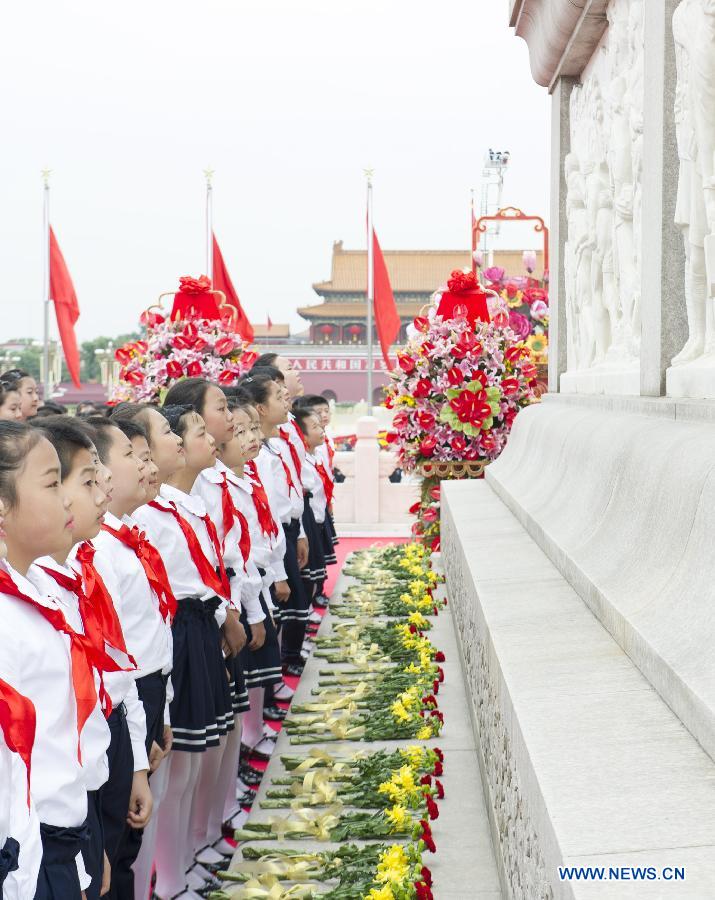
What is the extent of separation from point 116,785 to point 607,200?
3.75m

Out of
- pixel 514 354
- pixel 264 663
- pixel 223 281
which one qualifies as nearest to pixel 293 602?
pixel 264 663

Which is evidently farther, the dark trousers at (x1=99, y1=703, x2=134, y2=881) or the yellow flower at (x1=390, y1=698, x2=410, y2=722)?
the yellow flower at (x1=390, y1=698, x2=410, y2=722)

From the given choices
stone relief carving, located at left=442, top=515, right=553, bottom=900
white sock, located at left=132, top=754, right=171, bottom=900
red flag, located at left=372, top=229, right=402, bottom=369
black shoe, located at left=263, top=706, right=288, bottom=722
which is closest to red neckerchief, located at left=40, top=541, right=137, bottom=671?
white sock, located at left=132, top=754, right=171, bottom=900

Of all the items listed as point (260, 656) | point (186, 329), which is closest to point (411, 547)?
point (186, 329)

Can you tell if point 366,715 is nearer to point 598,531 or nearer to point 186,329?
point 598,531

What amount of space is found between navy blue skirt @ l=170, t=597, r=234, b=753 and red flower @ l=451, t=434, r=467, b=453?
4.48 metres

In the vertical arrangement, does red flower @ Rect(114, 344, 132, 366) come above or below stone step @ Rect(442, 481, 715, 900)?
above

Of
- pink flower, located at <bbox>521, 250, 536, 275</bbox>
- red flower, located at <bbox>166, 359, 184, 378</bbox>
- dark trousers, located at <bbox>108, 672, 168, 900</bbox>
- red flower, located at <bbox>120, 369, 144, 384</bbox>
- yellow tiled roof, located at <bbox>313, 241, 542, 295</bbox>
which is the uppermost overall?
yellow tiled roof, located at <bbox>313, 241, 542, 295</bbox>

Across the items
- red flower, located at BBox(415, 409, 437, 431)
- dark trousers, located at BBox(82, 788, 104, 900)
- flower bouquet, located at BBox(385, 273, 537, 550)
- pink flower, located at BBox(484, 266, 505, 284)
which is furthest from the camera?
pink flower, located at BBox(484, 266, 505, 284)

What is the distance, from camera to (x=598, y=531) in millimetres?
3402

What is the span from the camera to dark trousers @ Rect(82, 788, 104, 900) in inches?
91.2

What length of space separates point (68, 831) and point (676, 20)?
2.91m

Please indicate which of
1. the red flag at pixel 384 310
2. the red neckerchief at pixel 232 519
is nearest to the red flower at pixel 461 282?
the red neckerchief at pixel 232 519

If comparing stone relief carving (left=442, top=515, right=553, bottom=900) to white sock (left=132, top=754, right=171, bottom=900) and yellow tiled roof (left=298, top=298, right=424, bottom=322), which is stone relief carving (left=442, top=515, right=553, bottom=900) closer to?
white sock (left=132, top=754, right=171, bottom=900)
